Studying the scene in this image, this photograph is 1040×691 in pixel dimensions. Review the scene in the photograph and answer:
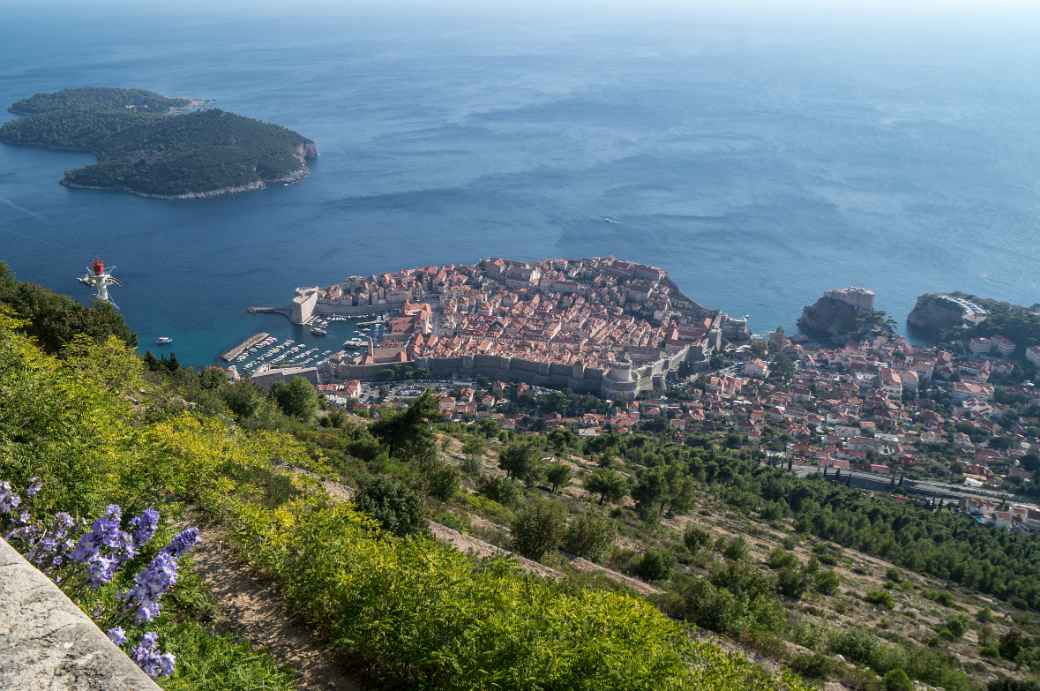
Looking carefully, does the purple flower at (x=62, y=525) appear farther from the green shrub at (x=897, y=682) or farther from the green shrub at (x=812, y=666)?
the green shrub at (x=897, y=682)

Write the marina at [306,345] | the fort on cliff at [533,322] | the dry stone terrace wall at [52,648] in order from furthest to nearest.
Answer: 1. the fort on cliff at [533,322]
2. the marina at [306,345]
3. the dry stone terrace wall at [52,648]

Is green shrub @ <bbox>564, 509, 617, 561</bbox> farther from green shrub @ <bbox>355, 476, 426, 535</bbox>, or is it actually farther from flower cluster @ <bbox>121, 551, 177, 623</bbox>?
flower cluster @ <bbox>121, 551, 177, 623</bbox>

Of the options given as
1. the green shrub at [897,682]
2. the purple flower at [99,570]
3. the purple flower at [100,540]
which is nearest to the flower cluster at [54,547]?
the purple flower at [100,540]

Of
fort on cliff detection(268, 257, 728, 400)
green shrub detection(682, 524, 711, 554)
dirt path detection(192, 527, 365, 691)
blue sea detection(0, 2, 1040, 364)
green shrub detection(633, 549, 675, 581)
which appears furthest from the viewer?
blue sea detection(0, 2, 1040, 364)

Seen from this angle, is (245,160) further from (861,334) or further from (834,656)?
(834,656)

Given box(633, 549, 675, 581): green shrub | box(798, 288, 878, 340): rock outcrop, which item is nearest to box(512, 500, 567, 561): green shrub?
box(633, 549, 675, 581): green shrub

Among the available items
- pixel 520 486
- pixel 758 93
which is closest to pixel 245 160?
pixel 520 486

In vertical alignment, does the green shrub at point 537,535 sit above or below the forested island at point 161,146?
below
